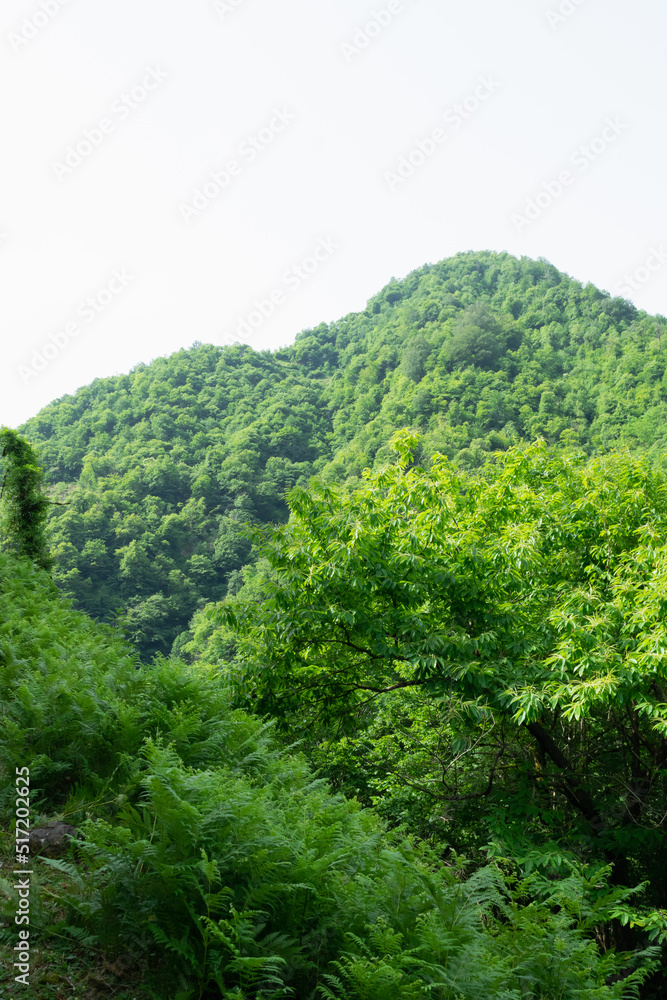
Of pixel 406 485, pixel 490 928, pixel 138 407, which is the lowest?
pixel 490 928

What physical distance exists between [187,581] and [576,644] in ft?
202

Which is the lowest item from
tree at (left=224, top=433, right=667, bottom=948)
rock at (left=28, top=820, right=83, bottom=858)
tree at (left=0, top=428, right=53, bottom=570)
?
tree at (left=224, top=433, right=667, bottom=948)

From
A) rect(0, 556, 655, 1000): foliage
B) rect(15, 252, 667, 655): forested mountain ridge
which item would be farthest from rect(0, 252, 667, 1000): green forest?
rect(15, 252, 667, 655): forested mountain ridge

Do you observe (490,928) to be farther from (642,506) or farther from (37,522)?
(37,522)

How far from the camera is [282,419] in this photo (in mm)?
80750

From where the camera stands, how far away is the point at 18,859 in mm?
3145

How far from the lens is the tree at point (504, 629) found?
664 cm

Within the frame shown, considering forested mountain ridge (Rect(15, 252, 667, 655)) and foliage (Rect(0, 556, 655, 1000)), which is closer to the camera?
foliage (Rect(0, 556, 655, 1000))

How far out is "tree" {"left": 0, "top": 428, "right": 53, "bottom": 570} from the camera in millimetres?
13367

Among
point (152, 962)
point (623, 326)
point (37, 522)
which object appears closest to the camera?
point (152, 962)

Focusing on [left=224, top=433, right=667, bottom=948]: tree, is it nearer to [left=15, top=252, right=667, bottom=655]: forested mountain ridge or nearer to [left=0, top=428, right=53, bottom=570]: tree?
[left=0, top=428, right=53, bottom=570]: tree

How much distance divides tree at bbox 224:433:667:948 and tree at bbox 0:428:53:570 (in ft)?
24.4

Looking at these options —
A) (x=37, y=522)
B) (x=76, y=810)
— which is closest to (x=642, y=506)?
(x=76, y=810)

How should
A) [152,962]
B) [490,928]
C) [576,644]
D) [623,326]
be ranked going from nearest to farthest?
[152,962]
[490,928]
[576,644]
[623,326]
